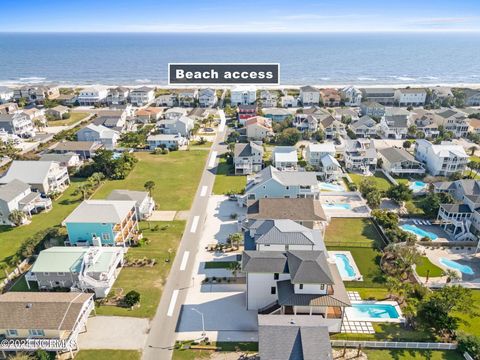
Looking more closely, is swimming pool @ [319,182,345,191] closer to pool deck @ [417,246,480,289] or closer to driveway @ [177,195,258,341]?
pool deck @ [417,246,480,289]

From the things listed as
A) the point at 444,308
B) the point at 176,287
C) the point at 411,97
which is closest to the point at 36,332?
the point at 176,287

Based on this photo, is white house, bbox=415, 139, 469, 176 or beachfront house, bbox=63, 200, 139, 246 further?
white house, bbox=415, 139, 469, 176

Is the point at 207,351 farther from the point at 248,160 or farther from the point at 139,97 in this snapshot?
the point at 139,97

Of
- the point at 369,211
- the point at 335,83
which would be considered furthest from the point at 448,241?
the point at 335,83

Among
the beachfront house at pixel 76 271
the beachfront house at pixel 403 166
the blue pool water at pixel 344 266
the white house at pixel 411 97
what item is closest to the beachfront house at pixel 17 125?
the beachfront house at pixel 76 271

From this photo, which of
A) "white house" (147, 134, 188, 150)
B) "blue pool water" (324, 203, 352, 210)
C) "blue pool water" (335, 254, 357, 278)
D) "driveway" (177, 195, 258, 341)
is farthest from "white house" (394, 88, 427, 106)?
"driveway" (177, 195, 258, 341)

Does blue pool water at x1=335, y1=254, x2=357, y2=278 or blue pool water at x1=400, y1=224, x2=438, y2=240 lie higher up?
blue pool water at x1=400, y1=224, x2=438, y2=240

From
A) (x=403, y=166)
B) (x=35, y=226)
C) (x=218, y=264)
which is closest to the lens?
(x=218, y=264)
